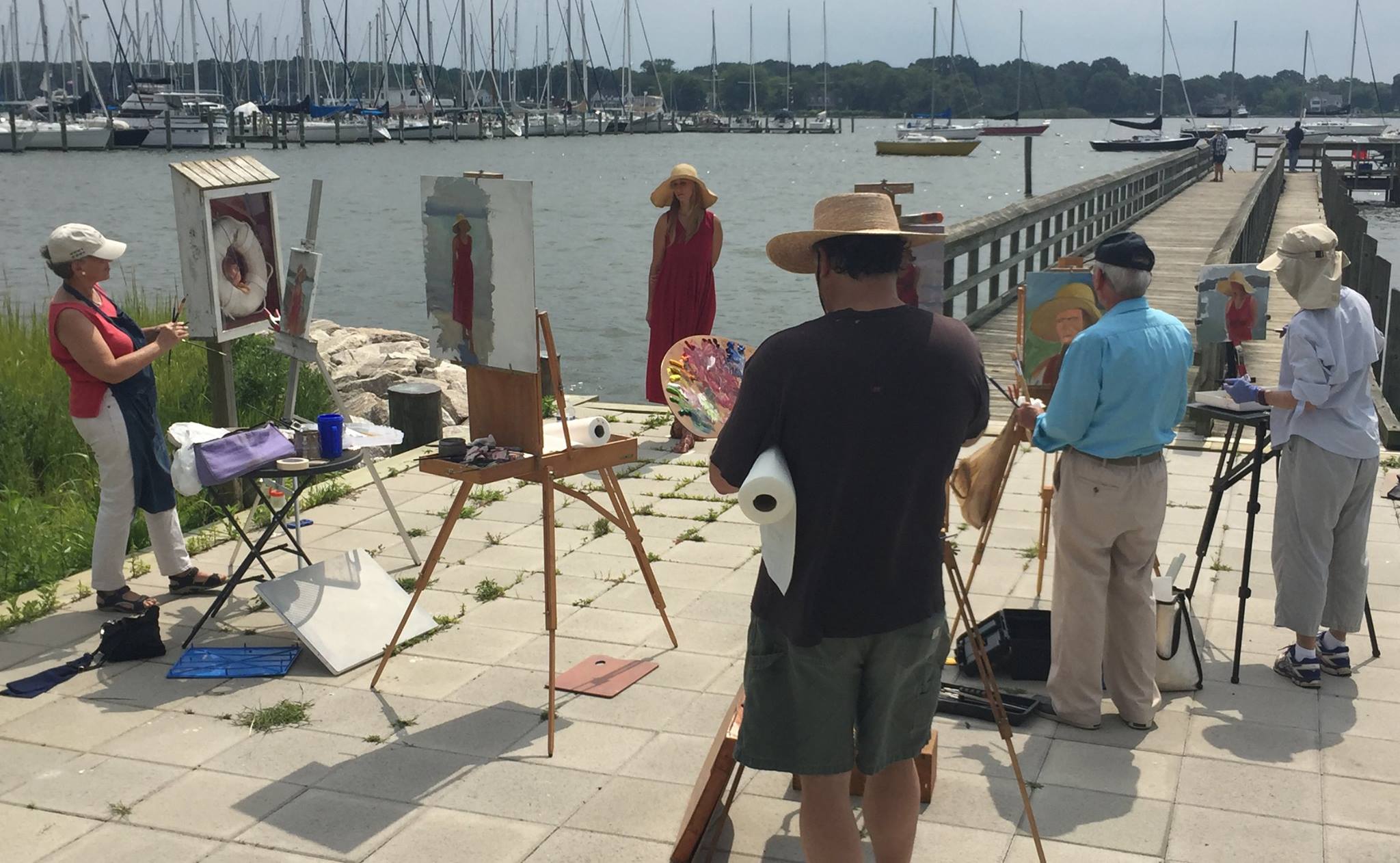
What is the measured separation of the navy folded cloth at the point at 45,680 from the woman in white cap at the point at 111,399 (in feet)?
1.85

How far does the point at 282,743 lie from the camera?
5.02 m

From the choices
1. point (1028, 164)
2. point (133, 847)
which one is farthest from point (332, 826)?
point (1028, 164)

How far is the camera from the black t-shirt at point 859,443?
10.1 ft

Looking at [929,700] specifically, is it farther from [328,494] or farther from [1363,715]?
[328,494]

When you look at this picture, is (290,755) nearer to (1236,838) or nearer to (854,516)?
(854,516)

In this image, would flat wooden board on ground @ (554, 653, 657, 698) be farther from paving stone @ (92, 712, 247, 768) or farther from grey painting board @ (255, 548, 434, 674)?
paving stone @ (92, 712, 247, 768)

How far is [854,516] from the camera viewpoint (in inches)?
125

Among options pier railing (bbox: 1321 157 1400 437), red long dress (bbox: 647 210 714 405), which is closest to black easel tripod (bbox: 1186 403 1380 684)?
pier railing (bbox: 1321 157 1400 437)

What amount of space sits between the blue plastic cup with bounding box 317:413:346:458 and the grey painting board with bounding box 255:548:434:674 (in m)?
0.55

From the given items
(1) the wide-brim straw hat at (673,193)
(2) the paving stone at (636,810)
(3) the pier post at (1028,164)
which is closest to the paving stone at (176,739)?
(2) the paving stone at (636,810)

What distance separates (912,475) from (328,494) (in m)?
5.83

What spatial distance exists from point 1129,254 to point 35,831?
393cm

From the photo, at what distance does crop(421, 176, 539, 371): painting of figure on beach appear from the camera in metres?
5.25

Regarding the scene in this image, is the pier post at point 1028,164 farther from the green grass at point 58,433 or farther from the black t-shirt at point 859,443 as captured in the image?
the black t-shirt at point 859,443
